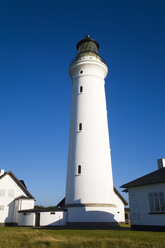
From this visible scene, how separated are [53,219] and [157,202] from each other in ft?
37.4

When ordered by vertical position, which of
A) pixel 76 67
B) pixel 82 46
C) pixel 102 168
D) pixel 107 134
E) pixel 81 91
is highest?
pixel 82 46

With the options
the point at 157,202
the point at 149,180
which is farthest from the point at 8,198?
the point at 157,202

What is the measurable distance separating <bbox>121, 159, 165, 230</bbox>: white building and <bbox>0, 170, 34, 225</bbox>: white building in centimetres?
1484

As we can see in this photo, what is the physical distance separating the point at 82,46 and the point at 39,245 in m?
26.3

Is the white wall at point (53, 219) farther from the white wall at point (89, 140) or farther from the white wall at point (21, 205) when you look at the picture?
the white wall at point (21, 205)

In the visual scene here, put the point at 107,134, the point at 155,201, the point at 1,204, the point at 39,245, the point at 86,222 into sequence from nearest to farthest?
1. the point at 39,245
2. the point at 155,201
3. the point at 86,222
4. the point at 107,134
5. the point at 1,204

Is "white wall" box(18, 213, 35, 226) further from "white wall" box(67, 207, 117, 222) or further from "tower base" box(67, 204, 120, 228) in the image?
"white wall" box(67, 207, 117, 222)

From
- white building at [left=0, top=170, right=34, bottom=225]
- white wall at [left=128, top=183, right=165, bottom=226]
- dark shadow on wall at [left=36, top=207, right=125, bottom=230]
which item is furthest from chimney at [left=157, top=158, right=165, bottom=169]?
white building at [left=0, top=170, right=34, bottom=225]

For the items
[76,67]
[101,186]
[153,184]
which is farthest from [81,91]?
[153,184]

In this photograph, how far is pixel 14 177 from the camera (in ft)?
98.1

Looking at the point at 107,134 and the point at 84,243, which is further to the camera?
the point at 107,134

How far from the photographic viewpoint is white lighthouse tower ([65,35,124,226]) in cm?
2186

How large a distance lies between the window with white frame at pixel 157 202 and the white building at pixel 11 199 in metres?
17.1

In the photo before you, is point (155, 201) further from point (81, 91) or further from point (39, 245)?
point (81, 91)
